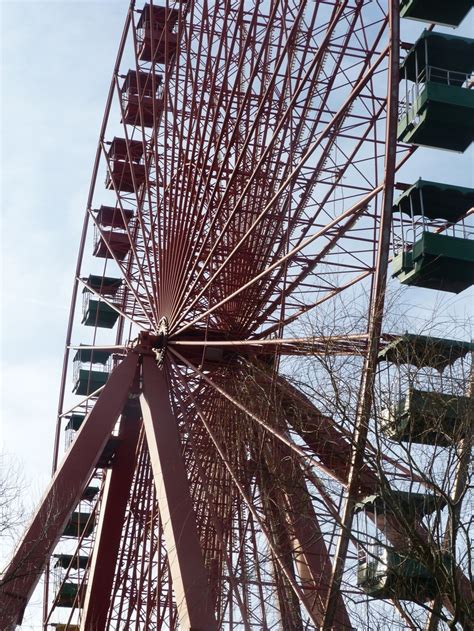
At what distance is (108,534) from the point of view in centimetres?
1967

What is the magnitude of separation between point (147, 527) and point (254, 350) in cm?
448

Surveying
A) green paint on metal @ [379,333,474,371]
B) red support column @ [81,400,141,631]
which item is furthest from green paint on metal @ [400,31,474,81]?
red support column @ [81,400,141,631]

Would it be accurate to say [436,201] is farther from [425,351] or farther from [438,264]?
[425,351]

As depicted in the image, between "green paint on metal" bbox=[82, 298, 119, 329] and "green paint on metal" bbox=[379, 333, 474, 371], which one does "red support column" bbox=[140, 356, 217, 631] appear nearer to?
"green paint on metal" bbox=[379, 333, 474, 371]

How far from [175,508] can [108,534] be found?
4388 mm

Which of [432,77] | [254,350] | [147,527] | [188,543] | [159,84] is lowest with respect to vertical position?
[188,543]

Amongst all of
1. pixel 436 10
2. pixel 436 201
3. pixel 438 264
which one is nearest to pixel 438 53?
pixel 436 10

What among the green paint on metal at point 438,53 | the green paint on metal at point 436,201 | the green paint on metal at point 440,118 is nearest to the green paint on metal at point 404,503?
the green paint on metal at point 436,201

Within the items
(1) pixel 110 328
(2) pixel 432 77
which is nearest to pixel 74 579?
(1) pixel 110 328

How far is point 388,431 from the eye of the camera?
35.9ft

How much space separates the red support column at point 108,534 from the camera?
768 inches

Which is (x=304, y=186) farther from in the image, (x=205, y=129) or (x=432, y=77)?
(x=432, y=77)

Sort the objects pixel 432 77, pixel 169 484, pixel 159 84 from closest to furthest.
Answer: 1. pixel 432 77
2. pixel 169 484
3. pixel 159 84

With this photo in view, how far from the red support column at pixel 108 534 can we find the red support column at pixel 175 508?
1929 mm
